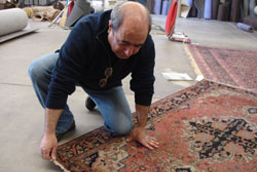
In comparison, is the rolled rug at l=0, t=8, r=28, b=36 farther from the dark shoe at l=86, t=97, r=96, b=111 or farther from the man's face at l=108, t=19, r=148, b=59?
the man's face at l=108, t=19, r=148, b=59

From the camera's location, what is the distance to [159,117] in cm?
220

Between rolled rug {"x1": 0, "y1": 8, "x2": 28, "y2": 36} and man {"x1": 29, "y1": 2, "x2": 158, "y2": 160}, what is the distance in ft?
10.5

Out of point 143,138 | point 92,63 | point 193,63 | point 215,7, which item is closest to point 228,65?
point 193,63

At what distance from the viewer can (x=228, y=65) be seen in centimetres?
386

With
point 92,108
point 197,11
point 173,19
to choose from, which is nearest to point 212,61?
point 173,19

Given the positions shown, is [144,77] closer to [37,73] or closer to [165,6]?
[37,73]

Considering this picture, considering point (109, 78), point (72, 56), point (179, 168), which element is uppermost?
point (72, 56)

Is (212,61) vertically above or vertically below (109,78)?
below

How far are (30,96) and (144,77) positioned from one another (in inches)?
47.4

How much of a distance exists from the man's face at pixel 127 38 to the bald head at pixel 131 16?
2 cm

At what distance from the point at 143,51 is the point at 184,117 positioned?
34.1 inches

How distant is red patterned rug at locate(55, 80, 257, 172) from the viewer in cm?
162

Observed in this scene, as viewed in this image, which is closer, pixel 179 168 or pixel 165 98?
pixel 179 168

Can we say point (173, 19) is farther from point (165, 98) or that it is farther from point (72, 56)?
point (72, 56)
